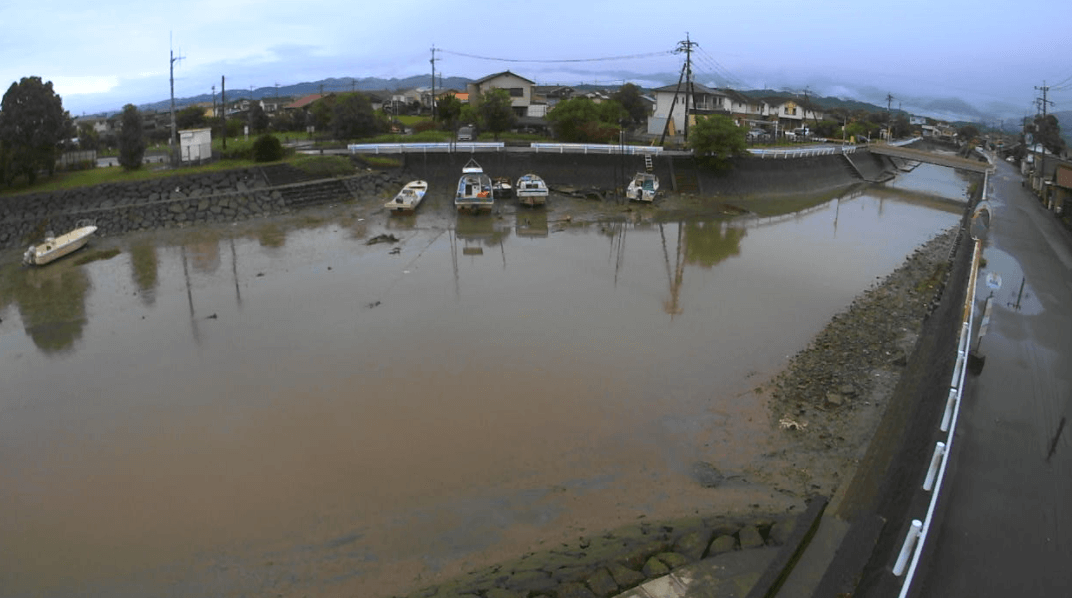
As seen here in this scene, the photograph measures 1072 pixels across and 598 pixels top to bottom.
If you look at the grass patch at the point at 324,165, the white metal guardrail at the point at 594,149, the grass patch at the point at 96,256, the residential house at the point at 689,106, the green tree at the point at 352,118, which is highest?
the residential house at the point at 689,106

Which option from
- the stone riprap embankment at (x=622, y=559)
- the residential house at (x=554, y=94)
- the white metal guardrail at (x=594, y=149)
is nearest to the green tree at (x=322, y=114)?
the white metal guardrail at (x=594, y=149)

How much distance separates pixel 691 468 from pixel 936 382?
3.19 metres

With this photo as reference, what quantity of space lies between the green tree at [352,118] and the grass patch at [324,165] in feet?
18.0

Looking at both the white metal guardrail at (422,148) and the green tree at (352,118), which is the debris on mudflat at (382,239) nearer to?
the white metal guardrail at (422,148)

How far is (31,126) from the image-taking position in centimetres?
2091

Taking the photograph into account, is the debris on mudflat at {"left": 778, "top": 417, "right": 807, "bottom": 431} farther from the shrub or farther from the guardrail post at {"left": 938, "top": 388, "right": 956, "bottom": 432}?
the shrub

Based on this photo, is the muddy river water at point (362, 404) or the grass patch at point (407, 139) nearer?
the muddy river water at point (362, 404)

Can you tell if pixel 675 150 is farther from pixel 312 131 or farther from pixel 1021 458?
pixel 1021 458

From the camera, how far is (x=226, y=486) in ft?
24.6

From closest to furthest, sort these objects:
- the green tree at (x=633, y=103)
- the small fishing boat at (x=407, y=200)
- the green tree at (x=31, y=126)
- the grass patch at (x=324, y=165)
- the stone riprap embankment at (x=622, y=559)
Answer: the stone riprap embankment at (x=622, y=559) < the green tree at (x=31, y=126) < the small fishing boat at (x=407, y=200) < the grass patch at (x=324, y=165) < the green tree at (x=633, y=103)

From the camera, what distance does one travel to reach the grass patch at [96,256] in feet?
54.8

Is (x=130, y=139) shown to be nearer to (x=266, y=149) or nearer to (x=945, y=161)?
(x=266, y=149)

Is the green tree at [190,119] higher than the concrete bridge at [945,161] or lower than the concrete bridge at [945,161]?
higher

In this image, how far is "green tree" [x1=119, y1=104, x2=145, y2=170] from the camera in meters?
22.4
